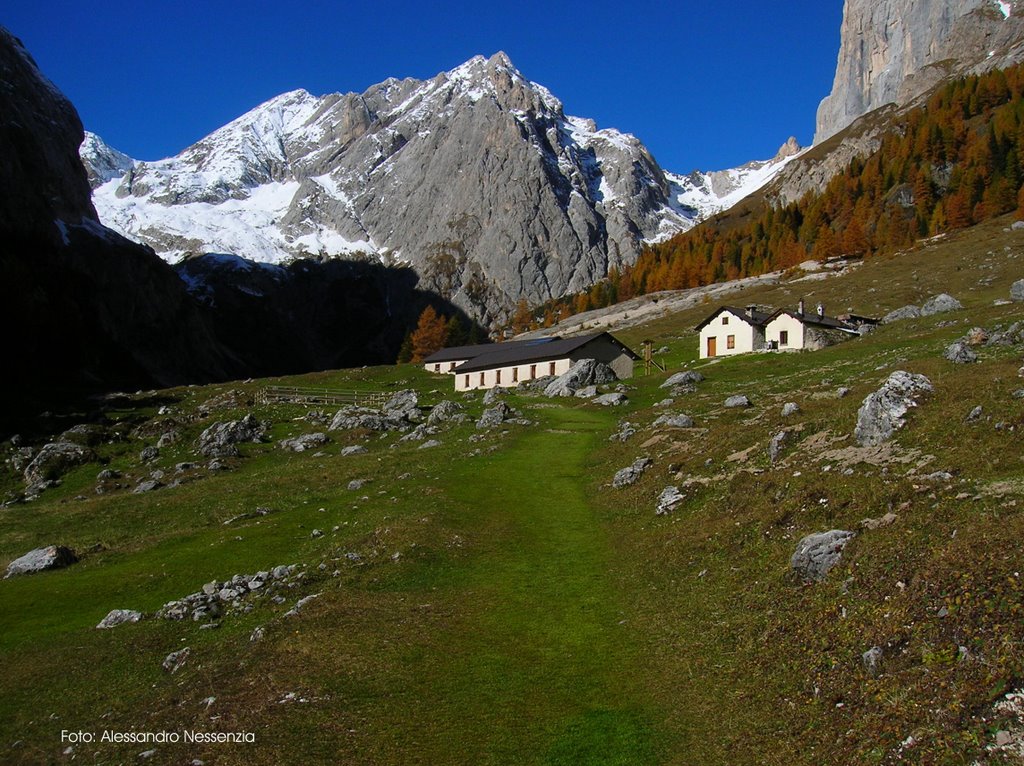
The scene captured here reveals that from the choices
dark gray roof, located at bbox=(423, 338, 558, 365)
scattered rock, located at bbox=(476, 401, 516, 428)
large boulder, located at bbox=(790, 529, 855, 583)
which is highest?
dark gray roof, located at bbox=(423, 338, 558, 365)

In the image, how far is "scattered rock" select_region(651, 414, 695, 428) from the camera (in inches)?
1854

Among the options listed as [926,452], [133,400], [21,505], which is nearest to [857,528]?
[926,452]

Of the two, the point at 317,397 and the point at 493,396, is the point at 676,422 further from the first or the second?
the point at 317,397

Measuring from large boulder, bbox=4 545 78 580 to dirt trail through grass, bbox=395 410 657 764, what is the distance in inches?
749

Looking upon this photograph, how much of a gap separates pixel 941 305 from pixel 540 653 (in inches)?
3085

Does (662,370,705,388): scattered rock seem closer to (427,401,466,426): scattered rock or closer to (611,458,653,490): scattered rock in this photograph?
(427,401,466,426): scattered rock

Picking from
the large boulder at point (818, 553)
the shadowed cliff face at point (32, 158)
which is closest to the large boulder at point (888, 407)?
the large boulder at point (818, 553)

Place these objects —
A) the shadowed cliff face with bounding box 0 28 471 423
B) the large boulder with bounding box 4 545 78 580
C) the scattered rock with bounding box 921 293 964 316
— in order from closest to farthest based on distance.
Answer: the large boulder with bounding box 4 545 78 580 → the scattered rock with bounding box 921 293 964 316 → the shadowed cliff face with bounding box 0 28 471 423

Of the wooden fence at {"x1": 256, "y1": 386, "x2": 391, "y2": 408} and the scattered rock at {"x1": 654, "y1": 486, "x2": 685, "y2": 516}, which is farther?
the wooden fence at {"x1": 256, "y1": 386, "x2": 391, "y2": 408}

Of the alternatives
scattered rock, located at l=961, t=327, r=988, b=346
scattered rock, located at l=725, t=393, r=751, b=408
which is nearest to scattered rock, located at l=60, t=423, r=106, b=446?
scattered rock, located at l=725, t=393, r=751, b=408

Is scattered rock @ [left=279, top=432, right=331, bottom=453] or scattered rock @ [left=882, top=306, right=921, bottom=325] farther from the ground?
scattered rock @ [left=882, top=306, right=921, bottom=325]

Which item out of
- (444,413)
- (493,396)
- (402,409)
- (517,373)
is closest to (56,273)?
(517,373)

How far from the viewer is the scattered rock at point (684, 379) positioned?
71500 millimetres

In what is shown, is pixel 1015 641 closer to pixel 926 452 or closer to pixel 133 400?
pixel 926 452
